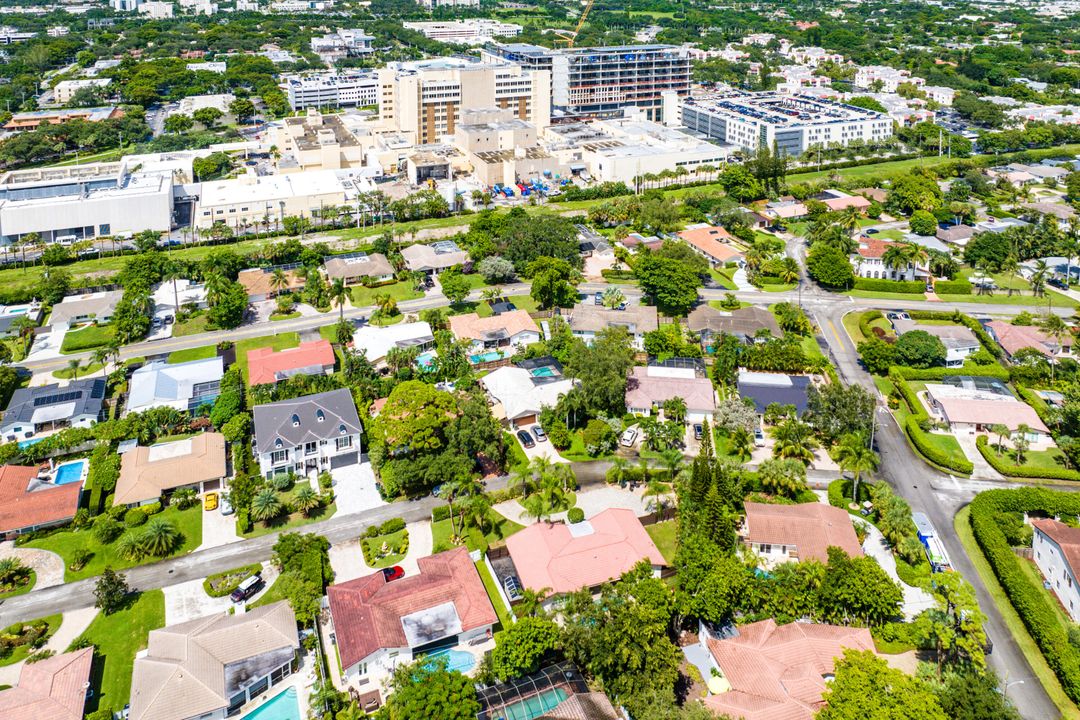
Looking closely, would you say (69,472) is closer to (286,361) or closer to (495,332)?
(286,361)

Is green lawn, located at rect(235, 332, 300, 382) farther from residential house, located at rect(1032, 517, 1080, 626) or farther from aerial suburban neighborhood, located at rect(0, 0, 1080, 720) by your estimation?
residential house, located at rect(1032, 517, 1080, 626)

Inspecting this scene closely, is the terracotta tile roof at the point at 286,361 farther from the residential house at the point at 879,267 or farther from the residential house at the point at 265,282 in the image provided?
the residential house at the point at 879,267

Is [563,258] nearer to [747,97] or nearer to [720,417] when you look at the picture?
[720,417]

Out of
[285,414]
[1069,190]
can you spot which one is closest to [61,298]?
[285,414]

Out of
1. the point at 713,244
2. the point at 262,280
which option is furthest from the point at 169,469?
the point at 713,244

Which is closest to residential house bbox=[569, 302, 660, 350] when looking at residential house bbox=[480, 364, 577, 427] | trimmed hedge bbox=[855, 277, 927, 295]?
residential house bbox=[480, 364, 577, 427]
